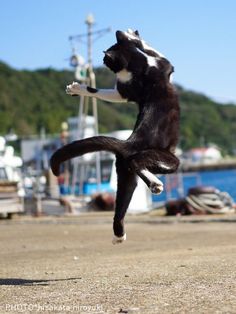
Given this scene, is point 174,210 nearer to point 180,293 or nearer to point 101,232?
point 101,232

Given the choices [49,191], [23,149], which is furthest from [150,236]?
[23,149]

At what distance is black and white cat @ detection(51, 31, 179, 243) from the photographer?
7340 millimetres

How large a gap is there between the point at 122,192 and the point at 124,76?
1.27 m

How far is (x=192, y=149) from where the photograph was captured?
187 metres

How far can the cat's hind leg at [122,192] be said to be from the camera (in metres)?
7.64

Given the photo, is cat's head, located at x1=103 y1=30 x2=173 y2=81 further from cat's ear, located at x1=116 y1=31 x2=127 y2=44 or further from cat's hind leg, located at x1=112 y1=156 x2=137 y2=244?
cat's hind leg, located at x1=112 y1=156 x2=137 y2=244

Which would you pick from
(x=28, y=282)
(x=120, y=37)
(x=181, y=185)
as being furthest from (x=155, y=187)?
(x=181, y=185)

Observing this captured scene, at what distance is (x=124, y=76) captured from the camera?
791 centimetres

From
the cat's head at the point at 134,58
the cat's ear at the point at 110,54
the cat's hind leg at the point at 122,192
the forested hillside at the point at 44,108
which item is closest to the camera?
the cat's hind leg at the point at 122,192

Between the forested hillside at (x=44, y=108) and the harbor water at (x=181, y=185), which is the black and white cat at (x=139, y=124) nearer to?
the harbor water at (x=181, y=185)

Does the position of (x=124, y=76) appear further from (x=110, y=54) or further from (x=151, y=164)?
(x=151, y=164)

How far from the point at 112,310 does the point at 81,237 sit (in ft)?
33.7

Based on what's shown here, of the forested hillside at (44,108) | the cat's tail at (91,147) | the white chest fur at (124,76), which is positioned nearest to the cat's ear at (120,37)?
the white chest fur at (124,76)

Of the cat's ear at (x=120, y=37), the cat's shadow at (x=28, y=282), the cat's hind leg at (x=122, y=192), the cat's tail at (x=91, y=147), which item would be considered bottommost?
the cat's shadow at (x=28, y=282)
